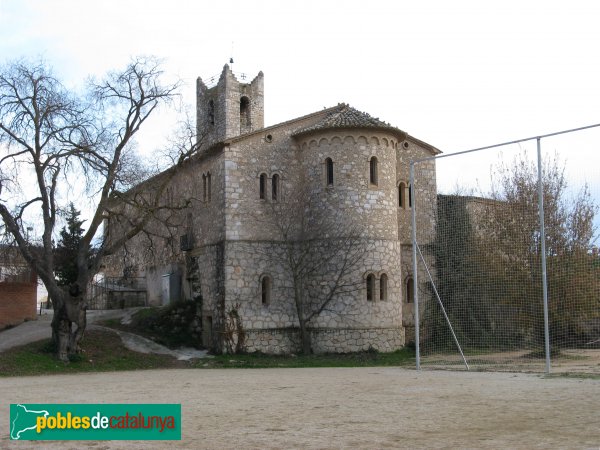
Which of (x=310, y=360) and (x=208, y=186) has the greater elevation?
(x=208, y=186)

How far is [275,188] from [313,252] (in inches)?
136

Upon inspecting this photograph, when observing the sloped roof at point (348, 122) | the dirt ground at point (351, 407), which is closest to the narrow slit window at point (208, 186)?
the sloped roof at point (348, 122)

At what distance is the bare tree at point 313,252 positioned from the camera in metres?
29.8

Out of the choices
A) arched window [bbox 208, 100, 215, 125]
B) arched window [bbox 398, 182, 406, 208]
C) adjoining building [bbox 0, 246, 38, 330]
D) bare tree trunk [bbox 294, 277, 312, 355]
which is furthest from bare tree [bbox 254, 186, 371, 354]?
arched window [bbox 208, 100, 215, 125]

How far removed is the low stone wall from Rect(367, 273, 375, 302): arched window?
1333 mm

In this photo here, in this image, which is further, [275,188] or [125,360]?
[275,188]

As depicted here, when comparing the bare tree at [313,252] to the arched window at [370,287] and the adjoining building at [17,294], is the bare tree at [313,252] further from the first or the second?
the adjoining building at [17,294]

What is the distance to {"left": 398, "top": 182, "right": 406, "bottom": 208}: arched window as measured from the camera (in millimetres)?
33344

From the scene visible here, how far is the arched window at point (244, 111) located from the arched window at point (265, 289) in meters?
17.4

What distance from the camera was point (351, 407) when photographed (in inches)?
545

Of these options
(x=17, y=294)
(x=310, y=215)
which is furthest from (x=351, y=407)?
(x=17, y=294)

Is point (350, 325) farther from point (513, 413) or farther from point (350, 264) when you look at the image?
point (513, 413)

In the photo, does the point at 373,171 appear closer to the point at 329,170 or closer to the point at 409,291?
the point at 329,170

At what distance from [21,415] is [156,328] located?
20.8 meters
